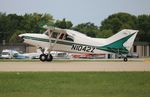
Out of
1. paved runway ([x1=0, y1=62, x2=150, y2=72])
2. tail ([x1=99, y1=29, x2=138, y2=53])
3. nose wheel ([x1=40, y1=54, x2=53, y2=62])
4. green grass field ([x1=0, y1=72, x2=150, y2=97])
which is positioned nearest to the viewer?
green grass field ([x1=0, y1=72, x2=150, y2=97])

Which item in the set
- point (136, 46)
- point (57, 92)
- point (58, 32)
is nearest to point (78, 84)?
point (57, 92)

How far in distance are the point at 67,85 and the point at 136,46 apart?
8628 cm

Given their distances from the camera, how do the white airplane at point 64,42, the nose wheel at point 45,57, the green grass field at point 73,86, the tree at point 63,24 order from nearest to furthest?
the green grass field at point 73,86, the nose wheel at point 45,57, the white airplane at point 64,42, the tree at point 63,24

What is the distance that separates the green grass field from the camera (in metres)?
14.7

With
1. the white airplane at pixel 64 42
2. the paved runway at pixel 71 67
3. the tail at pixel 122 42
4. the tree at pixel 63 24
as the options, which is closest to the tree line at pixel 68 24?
the tree at pixel 63 24

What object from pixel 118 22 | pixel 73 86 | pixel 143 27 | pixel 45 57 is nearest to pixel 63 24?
pixel 118 22

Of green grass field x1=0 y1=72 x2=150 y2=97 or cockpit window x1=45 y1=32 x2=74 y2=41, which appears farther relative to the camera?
A: cockpit window x1=45 y1=32 x2=74 y2=41

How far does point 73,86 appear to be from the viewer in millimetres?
16750

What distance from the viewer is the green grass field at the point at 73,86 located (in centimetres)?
1473

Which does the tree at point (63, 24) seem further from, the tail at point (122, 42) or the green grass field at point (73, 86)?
the green grass field at point (73, 86)

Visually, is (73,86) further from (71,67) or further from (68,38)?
(68,38)

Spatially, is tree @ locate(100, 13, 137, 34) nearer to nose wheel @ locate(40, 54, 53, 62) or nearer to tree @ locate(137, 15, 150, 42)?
tree @ locate(137, 15, 150, 42)

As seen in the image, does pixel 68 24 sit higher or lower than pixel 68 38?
higher

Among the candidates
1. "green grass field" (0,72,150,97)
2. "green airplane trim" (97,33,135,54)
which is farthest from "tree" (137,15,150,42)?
"green grass field" (0,72,150,97)
